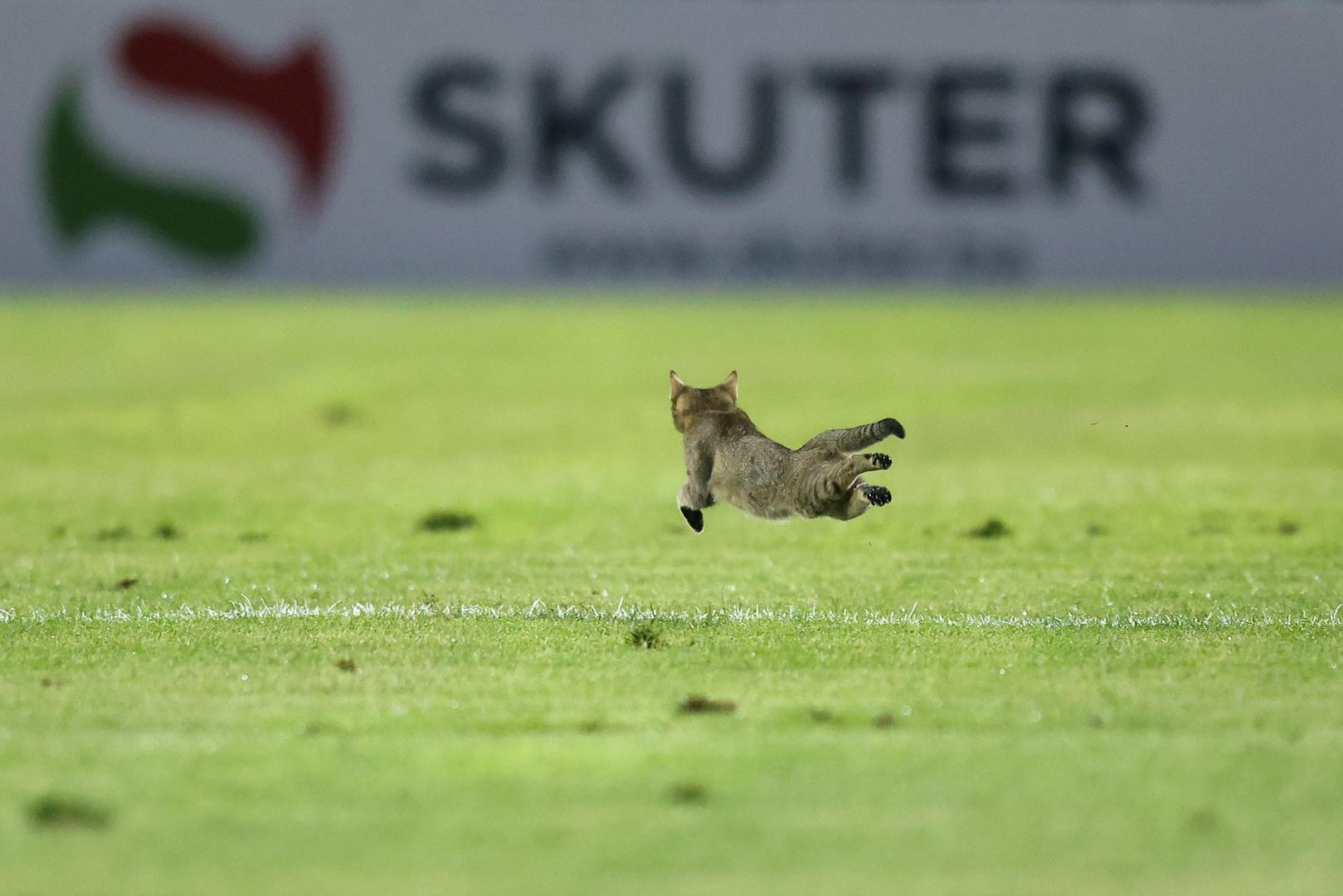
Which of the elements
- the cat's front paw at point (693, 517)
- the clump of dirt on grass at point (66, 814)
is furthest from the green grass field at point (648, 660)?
the cat's front paw at point (693, 517)

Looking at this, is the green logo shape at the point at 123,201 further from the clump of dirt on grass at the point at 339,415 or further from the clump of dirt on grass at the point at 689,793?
the clump of dirt on grass at the point at 689,793

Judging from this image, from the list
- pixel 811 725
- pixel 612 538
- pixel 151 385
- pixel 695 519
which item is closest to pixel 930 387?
pixel 151 385

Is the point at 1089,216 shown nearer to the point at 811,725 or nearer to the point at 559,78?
the point at 559,78

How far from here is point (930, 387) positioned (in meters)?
13.9

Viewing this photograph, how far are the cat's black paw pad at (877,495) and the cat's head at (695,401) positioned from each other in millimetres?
1090

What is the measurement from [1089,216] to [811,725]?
18.8 meters

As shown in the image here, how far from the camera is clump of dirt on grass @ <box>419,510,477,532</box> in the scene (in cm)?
791

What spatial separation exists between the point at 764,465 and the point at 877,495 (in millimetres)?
649

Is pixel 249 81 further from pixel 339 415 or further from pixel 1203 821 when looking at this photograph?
pixel 1203 821

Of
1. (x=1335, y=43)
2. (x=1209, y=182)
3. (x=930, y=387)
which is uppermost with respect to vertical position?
(x=1335, y=43)

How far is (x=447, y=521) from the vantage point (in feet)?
26.4

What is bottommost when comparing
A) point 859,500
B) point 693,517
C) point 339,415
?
point 339,415

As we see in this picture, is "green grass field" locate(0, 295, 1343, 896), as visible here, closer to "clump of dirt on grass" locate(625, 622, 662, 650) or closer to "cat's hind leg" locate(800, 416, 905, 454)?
"clump of dirt on grass" locate(625, 622, 662, 650)

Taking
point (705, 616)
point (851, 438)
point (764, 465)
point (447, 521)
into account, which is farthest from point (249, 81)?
point (851, 438)
